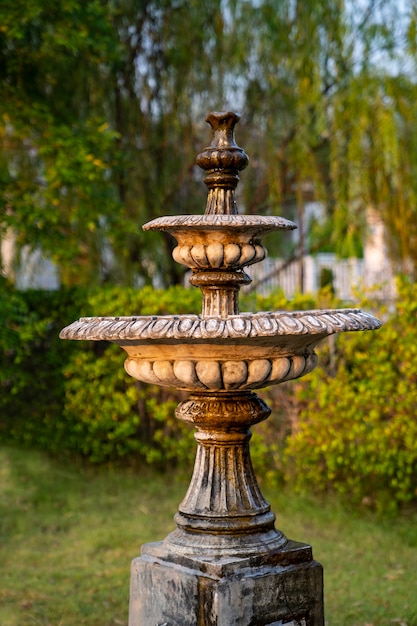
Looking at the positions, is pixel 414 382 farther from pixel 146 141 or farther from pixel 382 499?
pixel 146 141

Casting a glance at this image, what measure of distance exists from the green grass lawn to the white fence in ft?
5.86

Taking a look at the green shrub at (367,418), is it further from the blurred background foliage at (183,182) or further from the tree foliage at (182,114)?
the tree foliage at (182,114)

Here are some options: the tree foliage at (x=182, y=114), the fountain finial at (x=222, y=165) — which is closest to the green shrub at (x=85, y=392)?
the tree foliage at (x=182, y=114)

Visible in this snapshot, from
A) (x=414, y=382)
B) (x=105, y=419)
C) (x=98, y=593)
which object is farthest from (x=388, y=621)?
(x=105, y=419)

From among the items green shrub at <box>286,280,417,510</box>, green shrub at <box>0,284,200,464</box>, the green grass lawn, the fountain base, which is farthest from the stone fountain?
green shrub at <box>0,284,200,464</box>

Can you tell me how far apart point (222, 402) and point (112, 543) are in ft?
9.61

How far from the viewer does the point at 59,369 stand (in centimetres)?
827

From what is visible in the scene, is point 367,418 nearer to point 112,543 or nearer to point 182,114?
point 112,543

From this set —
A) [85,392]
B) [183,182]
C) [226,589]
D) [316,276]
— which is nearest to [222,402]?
[226,589]

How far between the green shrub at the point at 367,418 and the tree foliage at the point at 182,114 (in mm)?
2135

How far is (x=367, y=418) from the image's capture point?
6281 millimetres

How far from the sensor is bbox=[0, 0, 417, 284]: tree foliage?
24.5ft

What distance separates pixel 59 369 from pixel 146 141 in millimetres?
2777

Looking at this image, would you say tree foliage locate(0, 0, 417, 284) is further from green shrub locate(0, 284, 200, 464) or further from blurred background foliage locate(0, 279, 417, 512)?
blurred background foliage locate(0, 279, 417, 512)
